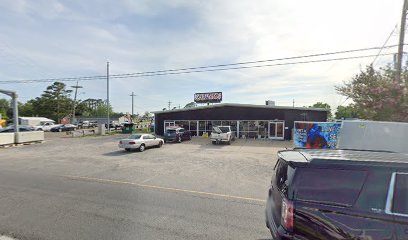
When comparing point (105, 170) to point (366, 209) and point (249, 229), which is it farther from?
point (366, 209)

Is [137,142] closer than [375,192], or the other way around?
[375,192]

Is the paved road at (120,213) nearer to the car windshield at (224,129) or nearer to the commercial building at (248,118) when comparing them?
the car windshield at (224,129)

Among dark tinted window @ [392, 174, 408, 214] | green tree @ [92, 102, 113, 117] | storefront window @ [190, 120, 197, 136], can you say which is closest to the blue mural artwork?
storefront window @ [190, 120, 197, 136]

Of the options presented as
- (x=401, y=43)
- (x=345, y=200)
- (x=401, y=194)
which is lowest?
(x=345, y=200)

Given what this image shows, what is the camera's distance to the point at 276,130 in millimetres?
27312

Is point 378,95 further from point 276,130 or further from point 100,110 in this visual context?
point 100,110

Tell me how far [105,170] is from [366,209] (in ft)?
33.4

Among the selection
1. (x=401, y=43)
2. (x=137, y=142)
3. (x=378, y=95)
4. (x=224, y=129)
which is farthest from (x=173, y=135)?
(x=401, y=43)

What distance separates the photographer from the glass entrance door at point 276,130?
27.1 meters

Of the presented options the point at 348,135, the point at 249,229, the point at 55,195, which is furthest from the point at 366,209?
the point at 348,135

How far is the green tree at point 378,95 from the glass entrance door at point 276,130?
11.7m

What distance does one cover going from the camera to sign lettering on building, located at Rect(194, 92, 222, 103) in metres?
33.7

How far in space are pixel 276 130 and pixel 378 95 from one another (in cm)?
1483

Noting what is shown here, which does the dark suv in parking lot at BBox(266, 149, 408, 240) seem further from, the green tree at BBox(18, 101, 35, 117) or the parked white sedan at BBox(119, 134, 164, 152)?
the green tree at BBox(18, 101, 35, 117)
